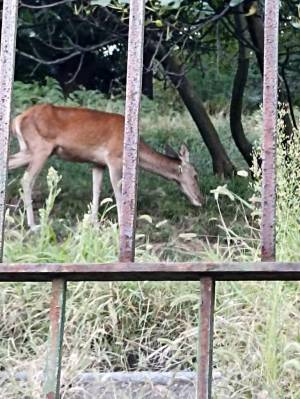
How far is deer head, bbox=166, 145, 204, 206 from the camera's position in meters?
8.84

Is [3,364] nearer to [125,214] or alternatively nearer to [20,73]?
[125,214]

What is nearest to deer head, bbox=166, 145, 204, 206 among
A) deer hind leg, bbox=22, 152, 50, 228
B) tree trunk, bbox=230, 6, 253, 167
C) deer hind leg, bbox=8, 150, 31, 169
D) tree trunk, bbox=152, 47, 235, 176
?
tree trunk, bbox=152, 47, 235, 176

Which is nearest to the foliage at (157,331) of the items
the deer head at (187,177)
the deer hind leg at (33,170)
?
the deer hind leg at (33,170)

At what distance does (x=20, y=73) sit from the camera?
9.56 metres

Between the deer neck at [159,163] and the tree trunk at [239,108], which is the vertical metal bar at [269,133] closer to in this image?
the tree trunk at [239,108]

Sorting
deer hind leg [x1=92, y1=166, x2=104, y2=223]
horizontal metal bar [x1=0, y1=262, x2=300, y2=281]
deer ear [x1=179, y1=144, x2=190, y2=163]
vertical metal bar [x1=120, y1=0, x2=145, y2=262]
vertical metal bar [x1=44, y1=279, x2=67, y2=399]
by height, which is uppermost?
deer ear [x1=179, y1=144, x2=190, y2=163]

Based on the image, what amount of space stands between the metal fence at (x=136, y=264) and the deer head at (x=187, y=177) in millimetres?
6869

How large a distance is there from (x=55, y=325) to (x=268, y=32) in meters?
0.62

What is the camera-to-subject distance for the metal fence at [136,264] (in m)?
1.59

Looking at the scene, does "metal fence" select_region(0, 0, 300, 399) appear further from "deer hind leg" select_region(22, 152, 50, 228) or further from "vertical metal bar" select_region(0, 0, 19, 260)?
"deer hind leg" select_region(22, 152, 50, 228)

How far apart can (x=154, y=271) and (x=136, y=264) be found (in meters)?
0.03

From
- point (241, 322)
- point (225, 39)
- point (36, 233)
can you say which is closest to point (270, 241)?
point (241, 322)

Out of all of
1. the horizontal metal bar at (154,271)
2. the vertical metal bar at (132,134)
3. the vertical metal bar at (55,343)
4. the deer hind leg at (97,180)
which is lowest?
the vertical metal bar at (55,343)

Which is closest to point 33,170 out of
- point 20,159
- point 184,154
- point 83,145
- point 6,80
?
point 20,159
